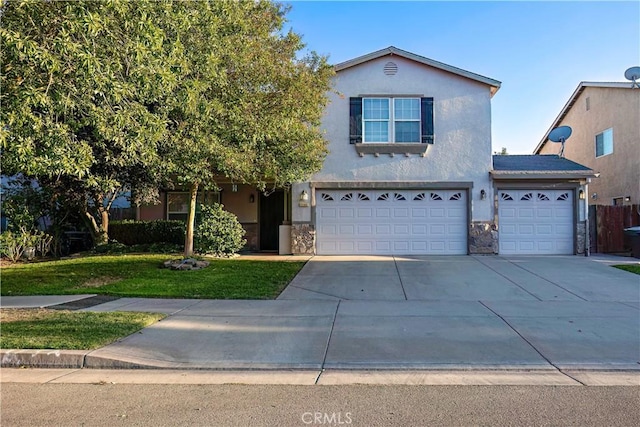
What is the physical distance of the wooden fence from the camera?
16.7 m

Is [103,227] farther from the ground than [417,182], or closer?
closer

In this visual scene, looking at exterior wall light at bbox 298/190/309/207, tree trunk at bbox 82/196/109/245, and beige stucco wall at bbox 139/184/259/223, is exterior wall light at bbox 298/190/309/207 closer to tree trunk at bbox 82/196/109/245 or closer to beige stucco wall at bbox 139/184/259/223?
beige stucco wall at bbox 139/184/259/223

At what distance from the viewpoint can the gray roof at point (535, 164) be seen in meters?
16.1

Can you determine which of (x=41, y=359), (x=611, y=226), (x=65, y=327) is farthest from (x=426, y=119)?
(x=41, y=359)

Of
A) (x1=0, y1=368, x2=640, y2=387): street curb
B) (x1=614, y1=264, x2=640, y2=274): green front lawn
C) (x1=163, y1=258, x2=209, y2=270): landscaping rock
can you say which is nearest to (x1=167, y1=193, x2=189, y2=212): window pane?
(x1=163, y1=258, x2=209, y2=270): landscaping rock

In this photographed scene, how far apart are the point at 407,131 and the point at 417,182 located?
1865 millimetres

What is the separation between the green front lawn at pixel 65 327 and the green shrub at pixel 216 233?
6812 millimetres

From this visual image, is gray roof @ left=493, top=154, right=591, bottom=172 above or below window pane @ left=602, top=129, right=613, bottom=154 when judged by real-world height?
below

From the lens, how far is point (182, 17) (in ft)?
24.5

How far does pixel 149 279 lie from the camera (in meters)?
11.2

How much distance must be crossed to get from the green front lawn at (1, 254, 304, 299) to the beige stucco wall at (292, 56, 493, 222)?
171 inches

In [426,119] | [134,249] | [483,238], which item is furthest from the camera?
[134,249]

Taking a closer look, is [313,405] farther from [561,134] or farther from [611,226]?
[561,134]

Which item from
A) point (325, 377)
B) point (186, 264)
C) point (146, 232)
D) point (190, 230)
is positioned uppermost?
point (190, 230)
